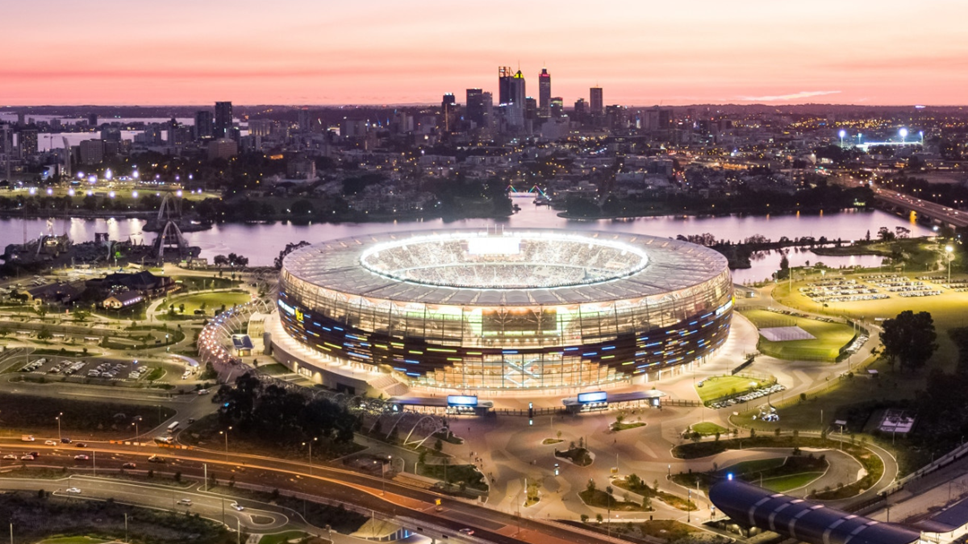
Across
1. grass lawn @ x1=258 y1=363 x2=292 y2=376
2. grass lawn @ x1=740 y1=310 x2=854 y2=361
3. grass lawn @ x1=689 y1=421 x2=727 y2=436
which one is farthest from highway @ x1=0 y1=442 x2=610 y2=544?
grass lawn @ x1=740 y1=310 x2=854 y2=361

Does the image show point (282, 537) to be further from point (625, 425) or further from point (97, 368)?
point (97, 368)

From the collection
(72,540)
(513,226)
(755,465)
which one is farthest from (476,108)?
(72,540)

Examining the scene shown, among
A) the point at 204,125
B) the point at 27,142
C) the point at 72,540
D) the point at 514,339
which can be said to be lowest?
the point at 72,540

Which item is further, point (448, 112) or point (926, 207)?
point (448, 112)

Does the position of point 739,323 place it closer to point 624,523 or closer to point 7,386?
point 624,523

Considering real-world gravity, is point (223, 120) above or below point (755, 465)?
above

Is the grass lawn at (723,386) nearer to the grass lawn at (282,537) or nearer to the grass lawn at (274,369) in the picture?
the grass lawn at (274,369)

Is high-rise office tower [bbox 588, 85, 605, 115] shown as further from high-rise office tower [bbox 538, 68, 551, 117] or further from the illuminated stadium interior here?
the illuminated stadium interior

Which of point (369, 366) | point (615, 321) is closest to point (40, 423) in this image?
point (369, 366)
